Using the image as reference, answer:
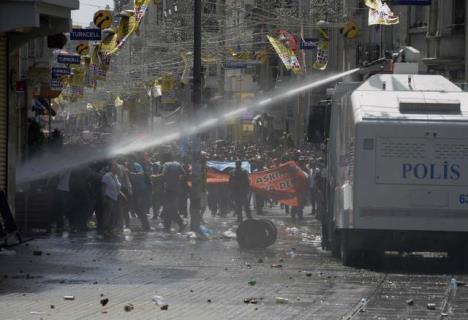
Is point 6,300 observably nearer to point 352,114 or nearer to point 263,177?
point 352,114

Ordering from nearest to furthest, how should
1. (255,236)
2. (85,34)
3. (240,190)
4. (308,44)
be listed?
(255,236) < (85,34) < (240,190) < (308,44)

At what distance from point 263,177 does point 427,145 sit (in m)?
17.2

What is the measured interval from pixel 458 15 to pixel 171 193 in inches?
575

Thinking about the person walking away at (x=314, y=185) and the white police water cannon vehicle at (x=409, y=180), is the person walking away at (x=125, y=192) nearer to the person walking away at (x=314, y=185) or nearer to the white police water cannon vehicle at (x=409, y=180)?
the person walking away at (x=314, y=185)

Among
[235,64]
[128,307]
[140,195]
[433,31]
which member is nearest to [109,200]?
[140,195]

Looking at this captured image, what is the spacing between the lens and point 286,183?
34438 millimetres

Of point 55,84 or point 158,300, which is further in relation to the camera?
point 55,84

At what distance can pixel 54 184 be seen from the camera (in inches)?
1060

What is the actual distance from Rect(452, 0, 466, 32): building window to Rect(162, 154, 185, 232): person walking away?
13.5 m

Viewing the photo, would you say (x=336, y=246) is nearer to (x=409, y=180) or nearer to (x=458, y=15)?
(x=409, y=180)

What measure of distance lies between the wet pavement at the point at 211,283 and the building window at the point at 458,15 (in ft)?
54.7

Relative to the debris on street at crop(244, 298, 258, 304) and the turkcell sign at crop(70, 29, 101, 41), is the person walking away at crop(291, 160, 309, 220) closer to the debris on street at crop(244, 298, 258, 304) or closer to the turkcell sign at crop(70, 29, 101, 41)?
the turkcell sign at crop(70, 29, 101, 41)

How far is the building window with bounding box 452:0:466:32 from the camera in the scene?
125ft

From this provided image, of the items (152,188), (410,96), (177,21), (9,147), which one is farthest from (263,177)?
(177,21)
